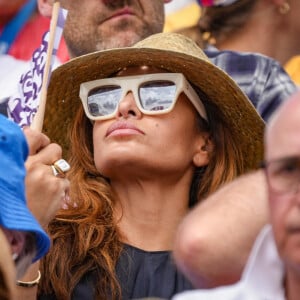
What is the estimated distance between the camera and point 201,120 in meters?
4.18

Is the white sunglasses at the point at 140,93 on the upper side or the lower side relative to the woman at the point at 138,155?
upper

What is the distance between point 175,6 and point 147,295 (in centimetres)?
232

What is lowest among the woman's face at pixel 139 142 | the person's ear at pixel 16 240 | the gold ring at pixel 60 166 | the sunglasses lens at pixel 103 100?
the woman's face at pixel 139 142

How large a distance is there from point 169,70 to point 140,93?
0.19 meters

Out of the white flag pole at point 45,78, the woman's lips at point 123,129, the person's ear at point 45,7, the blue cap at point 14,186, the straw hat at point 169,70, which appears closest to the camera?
the blue cap at point 14,186

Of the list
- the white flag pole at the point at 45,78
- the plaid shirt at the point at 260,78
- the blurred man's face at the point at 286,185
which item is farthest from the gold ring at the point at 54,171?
the plaid shirt at the point at 260,78

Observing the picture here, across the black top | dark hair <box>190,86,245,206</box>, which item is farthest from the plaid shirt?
the black top

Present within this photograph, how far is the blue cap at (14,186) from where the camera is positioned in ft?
8.98

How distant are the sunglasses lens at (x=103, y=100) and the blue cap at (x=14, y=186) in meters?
1.03

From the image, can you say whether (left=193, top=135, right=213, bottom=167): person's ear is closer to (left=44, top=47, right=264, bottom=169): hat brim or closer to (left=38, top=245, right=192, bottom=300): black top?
(left=44, top=47, right=264, bottom=169): hat brim

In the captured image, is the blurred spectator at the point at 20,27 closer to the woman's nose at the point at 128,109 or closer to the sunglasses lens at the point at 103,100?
the sunglasses lens at the point at 103,100

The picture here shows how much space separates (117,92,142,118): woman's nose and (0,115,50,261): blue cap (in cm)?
99

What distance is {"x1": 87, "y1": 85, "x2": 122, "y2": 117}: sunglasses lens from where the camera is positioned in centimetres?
398

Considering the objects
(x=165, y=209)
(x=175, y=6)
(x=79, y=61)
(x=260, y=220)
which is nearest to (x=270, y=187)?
(x=260, y=220)
